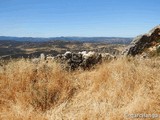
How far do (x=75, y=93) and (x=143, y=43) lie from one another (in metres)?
7.00

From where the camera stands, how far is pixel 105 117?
390cm

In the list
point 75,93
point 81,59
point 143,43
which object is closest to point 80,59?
point 81,59

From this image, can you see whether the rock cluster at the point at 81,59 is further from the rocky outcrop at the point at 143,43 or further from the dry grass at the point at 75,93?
the rocky outcrop at the point at 143,43

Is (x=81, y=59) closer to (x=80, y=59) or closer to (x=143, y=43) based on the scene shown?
(x=80, y=59)

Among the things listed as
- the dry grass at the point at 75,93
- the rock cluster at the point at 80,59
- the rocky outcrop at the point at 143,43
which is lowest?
the dry grass at the point at 75,93

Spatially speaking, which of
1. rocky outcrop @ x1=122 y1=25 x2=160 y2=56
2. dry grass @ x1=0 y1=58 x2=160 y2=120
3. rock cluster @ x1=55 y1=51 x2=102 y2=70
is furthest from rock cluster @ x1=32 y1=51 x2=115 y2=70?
rocky outcrop @ x1=122 y1=25 x2=160 y2=56

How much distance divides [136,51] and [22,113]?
8.25 metres

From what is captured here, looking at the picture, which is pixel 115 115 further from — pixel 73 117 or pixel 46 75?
pixel 46 75

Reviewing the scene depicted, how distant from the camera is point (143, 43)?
11617mm

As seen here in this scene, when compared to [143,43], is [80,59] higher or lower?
lower

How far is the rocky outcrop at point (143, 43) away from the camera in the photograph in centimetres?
1135

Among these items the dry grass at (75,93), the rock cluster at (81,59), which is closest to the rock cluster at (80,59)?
the rock cluster at (81,59)

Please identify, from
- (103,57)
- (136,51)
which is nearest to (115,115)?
(103,57)

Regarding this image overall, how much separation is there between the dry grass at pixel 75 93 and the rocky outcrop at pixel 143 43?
4983 millimetres
